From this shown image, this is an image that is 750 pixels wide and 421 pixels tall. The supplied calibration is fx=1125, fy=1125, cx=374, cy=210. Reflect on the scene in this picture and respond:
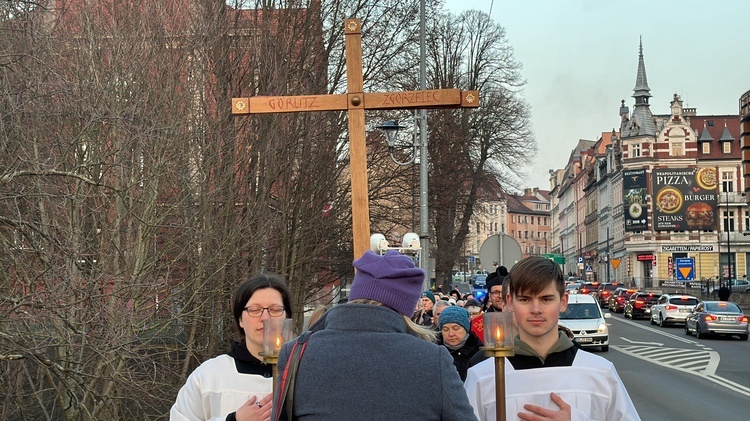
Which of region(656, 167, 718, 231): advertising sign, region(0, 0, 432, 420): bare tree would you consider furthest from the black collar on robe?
region(656, 167, 718, 231): advertising sign

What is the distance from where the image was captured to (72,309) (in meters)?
12.7

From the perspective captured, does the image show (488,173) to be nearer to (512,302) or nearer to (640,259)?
(512,302)

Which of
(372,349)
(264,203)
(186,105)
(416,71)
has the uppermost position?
(416,71)

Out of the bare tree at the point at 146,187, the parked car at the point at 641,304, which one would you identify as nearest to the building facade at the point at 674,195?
the parked car at the point at 641,304

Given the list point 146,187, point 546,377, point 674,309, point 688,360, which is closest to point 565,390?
point 546,377

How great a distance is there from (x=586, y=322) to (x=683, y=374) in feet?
18.3

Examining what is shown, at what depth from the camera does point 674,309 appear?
2077 inches

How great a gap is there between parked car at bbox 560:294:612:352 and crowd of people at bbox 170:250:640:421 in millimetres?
27129

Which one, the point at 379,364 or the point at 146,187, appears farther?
the point at 146,187

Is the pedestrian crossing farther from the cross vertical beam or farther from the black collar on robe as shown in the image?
the black collar on robe

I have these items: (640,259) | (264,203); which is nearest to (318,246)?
(264,203)

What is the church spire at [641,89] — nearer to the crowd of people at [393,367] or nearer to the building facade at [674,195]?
the building facade at [674,195]

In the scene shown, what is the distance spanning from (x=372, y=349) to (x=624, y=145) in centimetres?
11303

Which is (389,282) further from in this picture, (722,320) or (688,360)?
(722,320)
